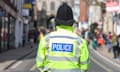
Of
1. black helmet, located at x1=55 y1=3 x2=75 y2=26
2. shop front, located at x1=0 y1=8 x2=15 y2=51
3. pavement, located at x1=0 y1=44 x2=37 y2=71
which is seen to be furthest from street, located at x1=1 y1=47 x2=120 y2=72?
black helmet, located at x1=55 y1=3 x2=75 y2=26

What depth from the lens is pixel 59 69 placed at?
7.38 m

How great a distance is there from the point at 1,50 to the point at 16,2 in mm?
13710

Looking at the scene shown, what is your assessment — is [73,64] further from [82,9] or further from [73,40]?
[82,9]

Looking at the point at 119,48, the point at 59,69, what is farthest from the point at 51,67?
the point at 119,48

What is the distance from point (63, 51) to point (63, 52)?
0.6 inches

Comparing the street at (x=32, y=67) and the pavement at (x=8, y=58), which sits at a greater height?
the pavement at (x=8, y=58)

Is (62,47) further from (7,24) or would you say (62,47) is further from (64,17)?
(7,24)

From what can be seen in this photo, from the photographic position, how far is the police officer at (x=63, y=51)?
7.38m

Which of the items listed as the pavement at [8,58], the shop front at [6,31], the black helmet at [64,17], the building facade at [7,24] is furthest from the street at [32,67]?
the black helmet at [64,17]

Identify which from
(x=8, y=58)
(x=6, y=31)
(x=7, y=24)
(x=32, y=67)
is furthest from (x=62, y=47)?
(x=7, y=24)

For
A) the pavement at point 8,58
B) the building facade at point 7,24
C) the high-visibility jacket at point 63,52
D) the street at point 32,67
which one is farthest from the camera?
the building facade at point 7,24

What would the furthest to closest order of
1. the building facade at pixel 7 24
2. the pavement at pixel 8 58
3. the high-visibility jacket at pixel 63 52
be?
the building facade at pixel 7 24, the pavement at pixel 8 58, the high-visibility jacket at pixel 63 52

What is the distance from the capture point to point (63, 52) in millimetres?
7457

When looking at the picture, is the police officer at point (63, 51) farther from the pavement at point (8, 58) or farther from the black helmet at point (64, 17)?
the pavement at point (8, 58)
